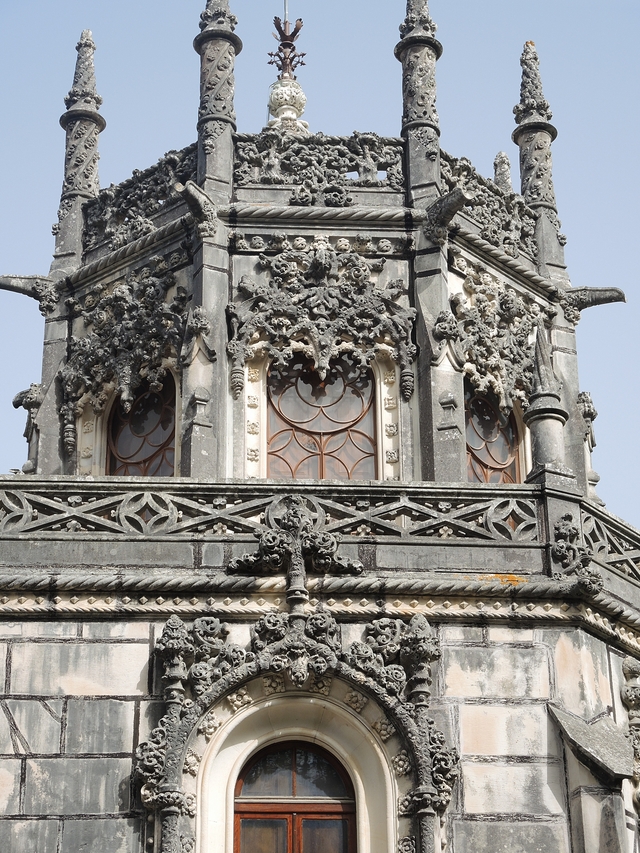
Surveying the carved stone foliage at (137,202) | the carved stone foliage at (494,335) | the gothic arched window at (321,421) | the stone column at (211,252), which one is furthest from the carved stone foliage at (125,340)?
the carved stone foliage at (494,335)

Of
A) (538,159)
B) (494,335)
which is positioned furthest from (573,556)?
(538,159)

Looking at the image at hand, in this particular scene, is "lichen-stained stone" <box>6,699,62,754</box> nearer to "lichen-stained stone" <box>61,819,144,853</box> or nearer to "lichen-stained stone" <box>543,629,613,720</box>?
"lichen-stained stone" <box>61,819,144,853</box>

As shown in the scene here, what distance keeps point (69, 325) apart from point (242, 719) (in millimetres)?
8352

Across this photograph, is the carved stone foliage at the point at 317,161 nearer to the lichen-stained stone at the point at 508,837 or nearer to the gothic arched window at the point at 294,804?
the gothic arched window at the point at 294,804

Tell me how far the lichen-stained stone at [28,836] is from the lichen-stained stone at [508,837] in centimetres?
396

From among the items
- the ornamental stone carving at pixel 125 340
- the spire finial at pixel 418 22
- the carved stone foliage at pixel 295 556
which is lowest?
the carved stone foliage at pixel 295 556

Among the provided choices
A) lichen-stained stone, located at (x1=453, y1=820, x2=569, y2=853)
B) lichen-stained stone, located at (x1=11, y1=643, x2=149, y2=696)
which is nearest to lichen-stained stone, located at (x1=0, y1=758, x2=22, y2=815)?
lichen-stained stone, located at (x1=11, y1=643, x2=149, y2=696)

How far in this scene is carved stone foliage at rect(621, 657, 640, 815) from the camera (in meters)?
15.9

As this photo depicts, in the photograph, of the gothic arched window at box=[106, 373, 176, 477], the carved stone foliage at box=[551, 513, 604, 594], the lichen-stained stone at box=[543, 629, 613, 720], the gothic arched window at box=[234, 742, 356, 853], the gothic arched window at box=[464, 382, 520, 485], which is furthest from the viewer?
the gothic arched window at box=[464, 382, 520, 485]

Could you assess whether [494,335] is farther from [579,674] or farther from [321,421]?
[579,674]

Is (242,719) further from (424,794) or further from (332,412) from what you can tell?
(332,412)

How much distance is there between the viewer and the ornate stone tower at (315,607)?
48.8 feet

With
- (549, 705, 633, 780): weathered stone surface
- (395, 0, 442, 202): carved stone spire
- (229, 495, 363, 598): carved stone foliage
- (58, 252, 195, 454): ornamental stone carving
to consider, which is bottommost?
(549, 705, 633, 780): weathered stone surface

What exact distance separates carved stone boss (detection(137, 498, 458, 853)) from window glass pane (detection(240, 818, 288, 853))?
2.34 ft
